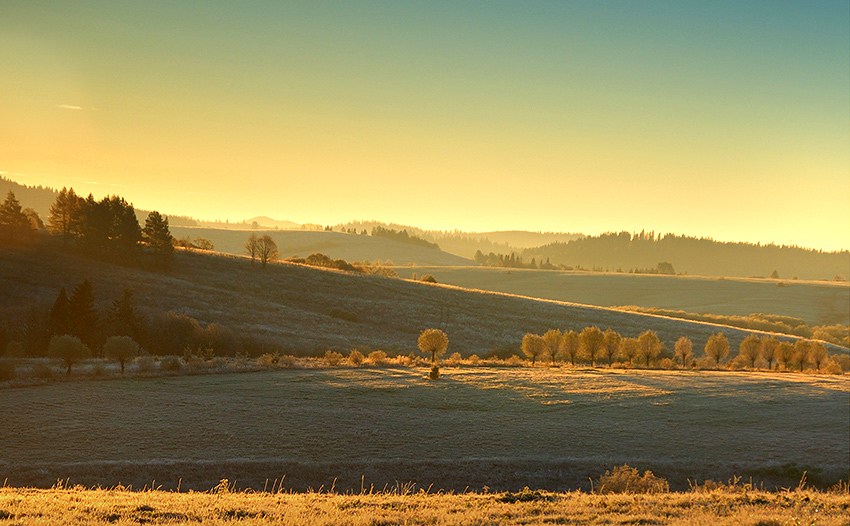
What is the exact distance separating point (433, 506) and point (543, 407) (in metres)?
18.9

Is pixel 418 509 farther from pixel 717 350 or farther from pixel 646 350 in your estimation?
pixel 717 350

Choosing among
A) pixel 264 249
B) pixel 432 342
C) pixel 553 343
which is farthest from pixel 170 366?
pixel 264 249

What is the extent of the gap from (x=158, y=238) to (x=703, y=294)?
6034 inches

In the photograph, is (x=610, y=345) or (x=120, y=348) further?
(x=610, y=345)

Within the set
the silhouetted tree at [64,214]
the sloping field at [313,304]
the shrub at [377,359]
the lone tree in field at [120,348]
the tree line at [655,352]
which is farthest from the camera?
the silhouetted tree at [64,214]

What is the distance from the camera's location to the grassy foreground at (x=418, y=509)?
13359mm

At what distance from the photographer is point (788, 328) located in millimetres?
114125

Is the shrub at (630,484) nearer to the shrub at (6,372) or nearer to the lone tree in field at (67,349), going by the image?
the lone tree in field at (67,349)

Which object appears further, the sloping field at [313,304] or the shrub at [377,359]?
the sloping field at [313,304]

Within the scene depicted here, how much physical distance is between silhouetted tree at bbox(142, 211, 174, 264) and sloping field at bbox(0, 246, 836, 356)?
2.85 metres

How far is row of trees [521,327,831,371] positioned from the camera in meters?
59.6

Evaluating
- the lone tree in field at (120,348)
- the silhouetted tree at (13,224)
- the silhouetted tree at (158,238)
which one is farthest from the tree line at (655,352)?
the silhouetted tree at (13,224)

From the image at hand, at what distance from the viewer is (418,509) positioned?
1546cm

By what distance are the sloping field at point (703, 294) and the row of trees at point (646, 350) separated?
83.7m
